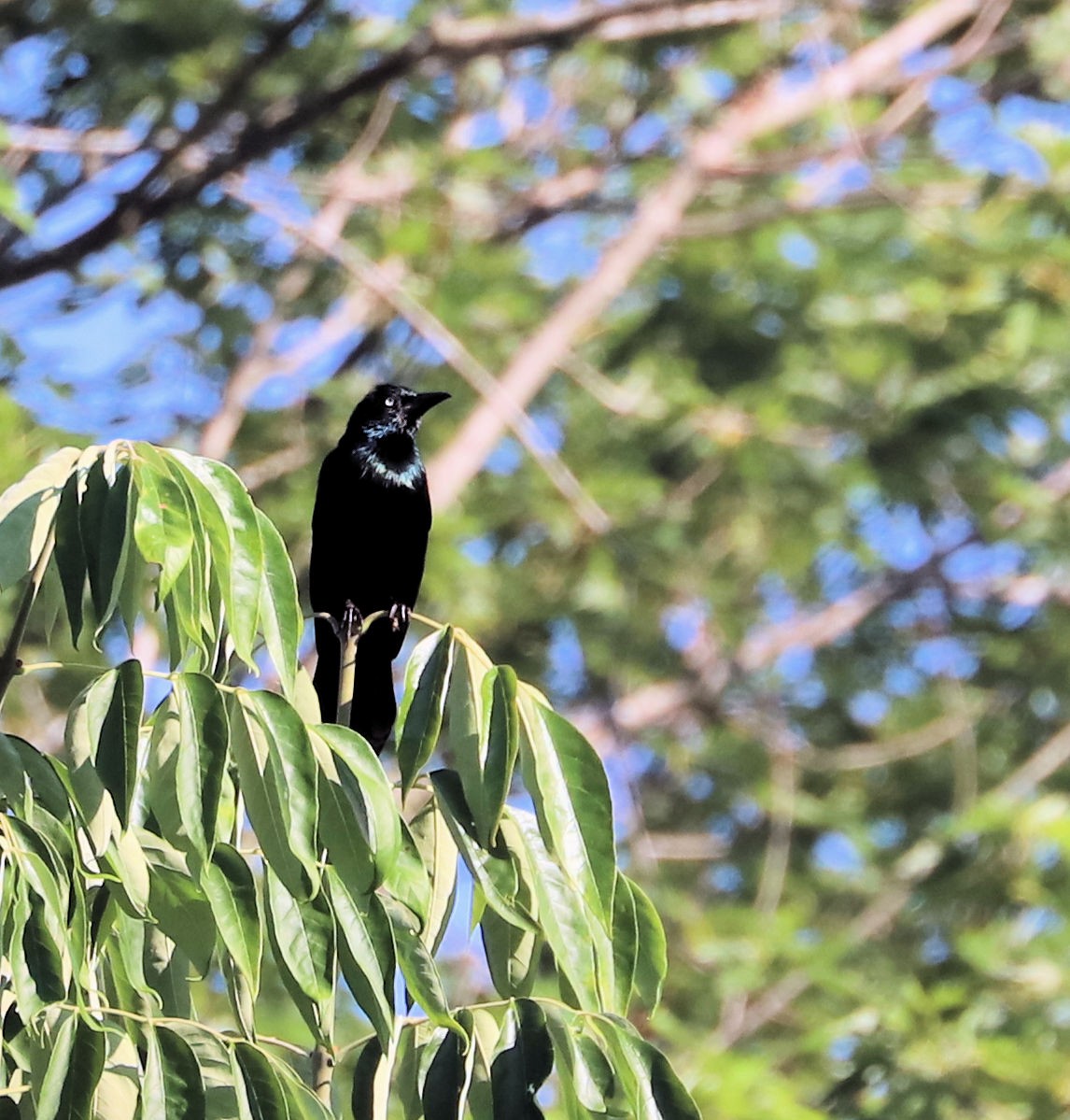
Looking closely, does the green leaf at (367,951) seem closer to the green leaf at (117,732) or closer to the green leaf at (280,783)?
the green leaf at (280,783)

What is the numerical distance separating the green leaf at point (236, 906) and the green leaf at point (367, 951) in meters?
0.08

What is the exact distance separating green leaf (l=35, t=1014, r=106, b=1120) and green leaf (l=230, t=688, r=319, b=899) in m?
0.24

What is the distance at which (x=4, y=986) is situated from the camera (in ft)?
6.68

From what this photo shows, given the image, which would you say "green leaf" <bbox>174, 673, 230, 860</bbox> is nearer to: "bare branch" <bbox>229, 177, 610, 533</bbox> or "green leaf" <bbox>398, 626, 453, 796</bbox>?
"green leaf" <bbox>398, 626, 453, 796</bbox>

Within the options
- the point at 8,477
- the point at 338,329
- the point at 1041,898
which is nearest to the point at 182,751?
the point at 8,477

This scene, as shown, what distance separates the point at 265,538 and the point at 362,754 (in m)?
0.28

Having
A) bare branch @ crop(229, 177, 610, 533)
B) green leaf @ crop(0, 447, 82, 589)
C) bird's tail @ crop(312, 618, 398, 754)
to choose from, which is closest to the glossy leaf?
green leaf @ crop(0, 447, 82, 589)

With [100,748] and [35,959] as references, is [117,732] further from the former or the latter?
[35,959]

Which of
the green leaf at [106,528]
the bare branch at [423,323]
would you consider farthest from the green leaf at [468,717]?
the bare branch at [423,323]

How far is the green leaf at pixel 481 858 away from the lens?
6.36 ft

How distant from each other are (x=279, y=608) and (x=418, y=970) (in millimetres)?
403

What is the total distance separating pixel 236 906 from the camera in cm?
186

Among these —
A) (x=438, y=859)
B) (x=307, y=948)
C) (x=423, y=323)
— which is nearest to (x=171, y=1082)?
(x=307, y=948)

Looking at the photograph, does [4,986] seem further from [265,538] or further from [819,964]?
[819,964]
